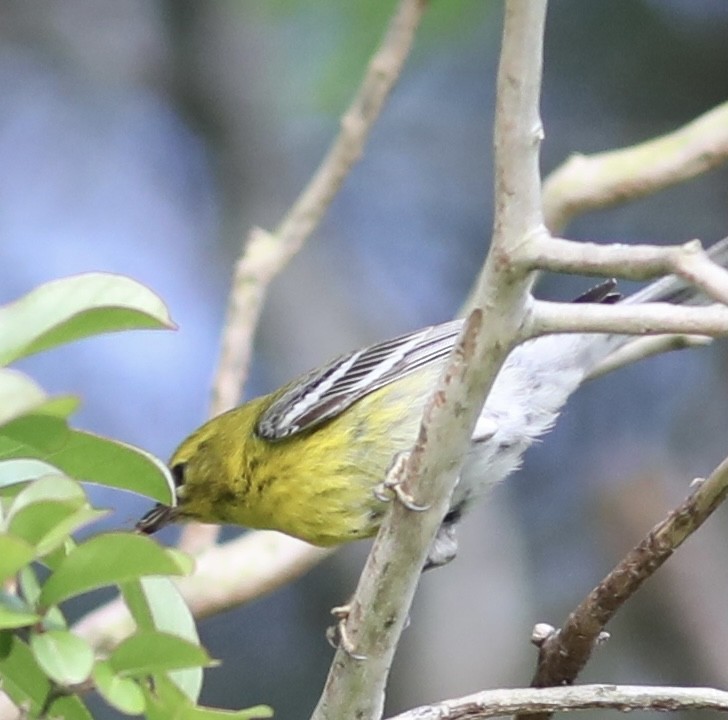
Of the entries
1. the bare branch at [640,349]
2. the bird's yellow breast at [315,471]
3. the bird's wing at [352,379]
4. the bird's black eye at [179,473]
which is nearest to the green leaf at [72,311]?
the bare branch at [640,349]

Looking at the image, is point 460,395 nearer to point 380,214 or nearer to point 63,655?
point 63,655

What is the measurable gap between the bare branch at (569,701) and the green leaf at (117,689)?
1.30 feet

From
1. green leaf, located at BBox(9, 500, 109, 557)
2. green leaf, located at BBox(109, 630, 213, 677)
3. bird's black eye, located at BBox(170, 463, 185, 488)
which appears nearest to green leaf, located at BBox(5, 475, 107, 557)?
green leaf, located at BBox(9, 500, 109, 557)

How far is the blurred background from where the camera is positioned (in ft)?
15.6

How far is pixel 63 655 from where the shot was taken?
1167 mm

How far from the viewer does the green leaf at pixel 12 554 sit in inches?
43.4

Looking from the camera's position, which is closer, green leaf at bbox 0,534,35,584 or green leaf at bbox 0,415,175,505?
green leaf at bbox 0,534,35,584

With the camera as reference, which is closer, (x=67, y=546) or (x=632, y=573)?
(x=67, y=546)

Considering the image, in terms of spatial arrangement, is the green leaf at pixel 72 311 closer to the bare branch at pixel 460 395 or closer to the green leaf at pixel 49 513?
the green leaf at pixel 49 513

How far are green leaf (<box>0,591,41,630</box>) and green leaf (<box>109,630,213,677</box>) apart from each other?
81mm

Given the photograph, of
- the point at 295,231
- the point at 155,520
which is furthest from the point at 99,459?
the point at 295,231

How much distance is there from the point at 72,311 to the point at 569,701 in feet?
2.40

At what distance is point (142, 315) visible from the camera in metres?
1.26

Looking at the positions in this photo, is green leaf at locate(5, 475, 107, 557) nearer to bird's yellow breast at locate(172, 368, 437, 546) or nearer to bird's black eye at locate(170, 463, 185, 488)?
bird's yellow breast at locate(172, 368, 437, 546)
